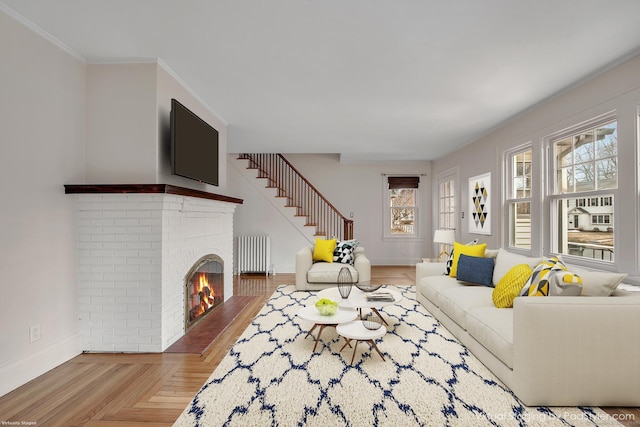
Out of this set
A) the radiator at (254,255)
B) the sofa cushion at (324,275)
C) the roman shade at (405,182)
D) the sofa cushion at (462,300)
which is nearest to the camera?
the sofa cushion at (462,300)

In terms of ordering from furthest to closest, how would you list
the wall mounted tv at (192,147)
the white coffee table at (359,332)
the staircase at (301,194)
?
1. the staircase at (301,194)
2. the wall mounted tv at (192,147)
3. the white coffee table at (359,332)

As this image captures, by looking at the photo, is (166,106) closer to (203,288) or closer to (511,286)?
(203,288)

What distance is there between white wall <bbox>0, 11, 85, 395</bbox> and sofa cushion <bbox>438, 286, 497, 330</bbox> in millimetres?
3355

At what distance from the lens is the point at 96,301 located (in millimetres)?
2572

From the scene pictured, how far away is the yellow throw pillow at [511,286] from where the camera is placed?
2480 mm

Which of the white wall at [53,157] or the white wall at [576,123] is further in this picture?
the white wall at [576,123]

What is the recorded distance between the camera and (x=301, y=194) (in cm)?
706

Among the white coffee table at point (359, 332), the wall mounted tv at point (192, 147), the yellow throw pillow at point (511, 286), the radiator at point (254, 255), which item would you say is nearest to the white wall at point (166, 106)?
the wall mounted tv at point (192, 147)

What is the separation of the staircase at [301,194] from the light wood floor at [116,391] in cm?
438

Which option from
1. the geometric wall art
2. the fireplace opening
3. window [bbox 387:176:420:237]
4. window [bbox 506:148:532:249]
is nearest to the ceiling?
window [bbox 506:148:532:249]

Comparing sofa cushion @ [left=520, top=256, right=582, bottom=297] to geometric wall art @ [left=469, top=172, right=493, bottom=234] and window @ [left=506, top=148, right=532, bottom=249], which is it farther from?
geometric wall art @ [left=469, top=172, right=493, bottom=234]

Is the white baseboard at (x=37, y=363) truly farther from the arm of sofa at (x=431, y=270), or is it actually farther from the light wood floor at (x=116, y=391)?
the arm of sofa at (x=431, y=270)

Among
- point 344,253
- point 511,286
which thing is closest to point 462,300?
point 511,286

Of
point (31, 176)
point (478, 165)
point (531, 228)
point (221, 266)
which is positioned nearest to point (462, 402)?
point (531, 228)
